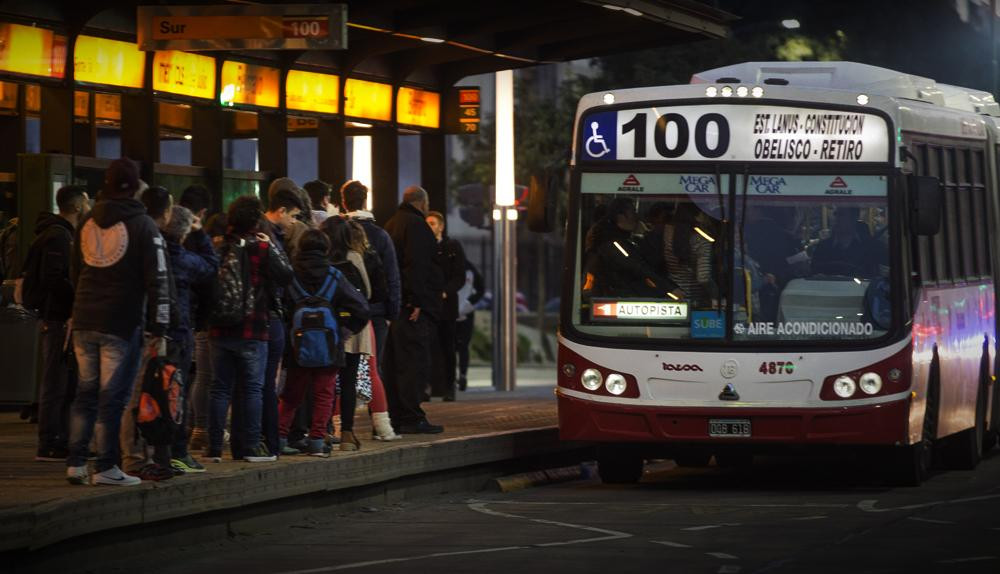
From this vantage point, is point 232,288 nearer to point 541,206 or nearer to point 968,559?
point 541,206

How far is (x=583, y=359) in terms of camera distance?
1468 centimetres

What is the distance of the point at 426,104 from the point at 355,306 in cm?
828

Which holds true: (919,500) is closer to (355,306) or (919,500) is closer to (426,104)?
(355,306)

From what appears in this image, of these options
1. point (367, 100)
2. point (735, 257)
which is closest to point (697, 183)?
point (735, 257)

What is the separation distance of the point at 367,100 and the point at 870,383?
26.4 ft

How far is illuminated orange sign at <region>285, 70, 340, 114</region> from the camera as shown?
64.8ft

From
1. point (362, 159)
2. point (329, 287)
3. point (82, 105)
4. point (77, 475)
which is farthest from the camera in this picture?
point (362, 159)

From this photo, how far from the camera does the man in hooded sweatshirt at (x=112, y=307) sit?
1124 cm

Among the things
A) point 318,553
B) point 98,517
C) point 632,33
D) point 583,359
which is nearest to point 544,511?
point 583,359

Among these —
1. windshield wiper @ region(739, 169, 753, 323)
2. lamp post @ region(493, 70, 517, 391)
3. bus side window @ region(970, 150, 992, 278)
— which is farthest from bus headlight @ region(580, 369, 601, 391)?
lamp post @ region(493, 70, 517, 391)

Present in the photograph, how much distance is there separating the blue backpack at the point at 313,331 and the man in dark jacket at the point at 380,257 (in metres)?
1.09

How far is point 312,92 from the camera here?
790 inches

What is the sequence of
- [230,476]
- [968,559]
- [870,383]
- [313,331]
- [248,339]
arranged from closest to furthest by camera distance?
[968,559]
[230,476]
[248,339]
[313,331]
[870,383]

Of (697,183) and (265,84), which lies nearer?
(697,183)
